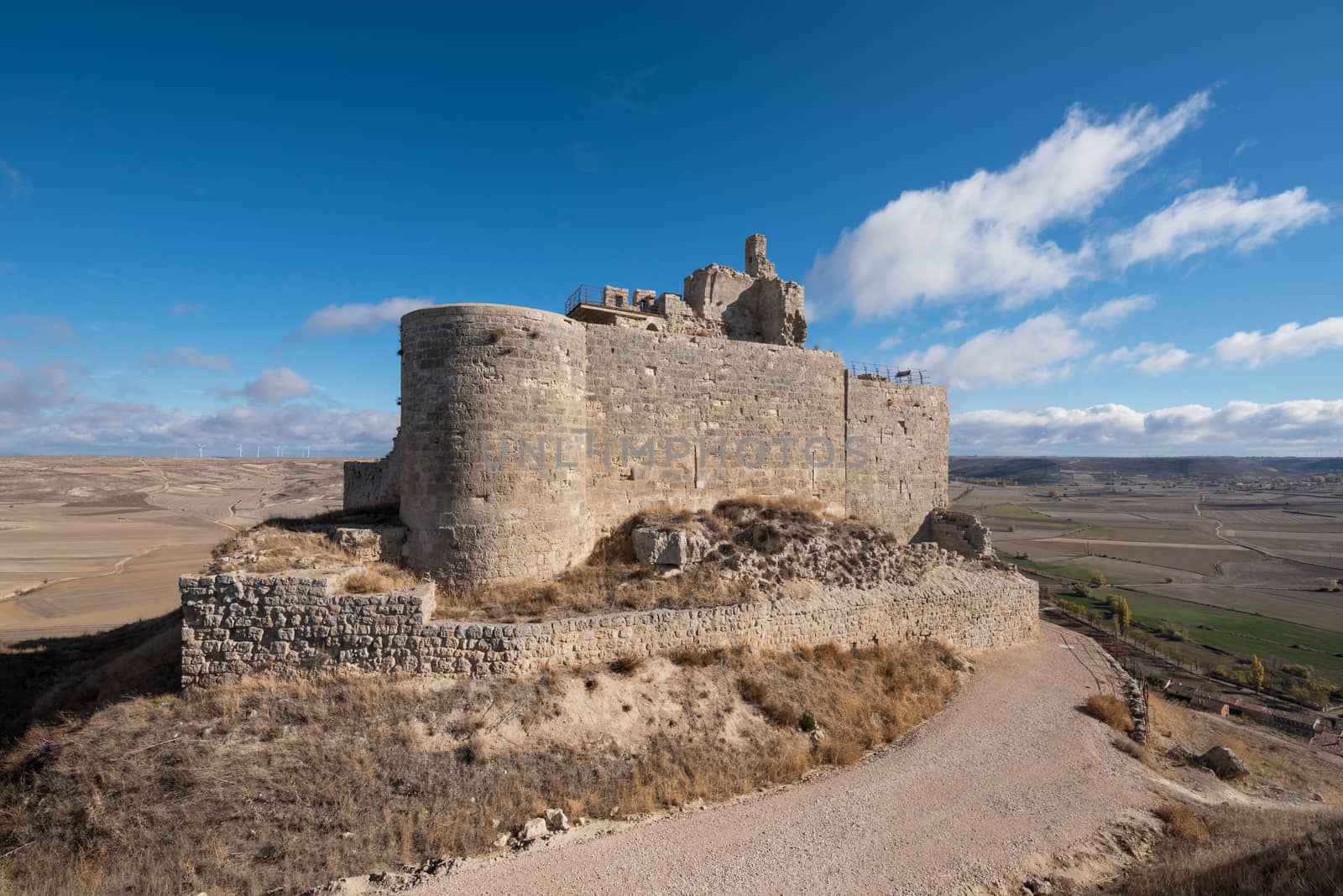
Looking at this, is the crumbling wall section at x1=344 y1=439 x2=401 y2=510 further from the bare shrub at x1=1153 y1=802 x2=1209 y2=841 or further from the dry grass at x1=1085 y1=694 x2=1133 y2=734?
the dry grass at x1=1085 y1=694 x2=1133 y2=734

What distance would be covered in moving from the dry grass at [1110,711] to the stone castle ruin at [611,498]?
2685 millimetres

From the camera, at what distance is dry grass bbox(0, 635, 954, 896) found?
6.23 m

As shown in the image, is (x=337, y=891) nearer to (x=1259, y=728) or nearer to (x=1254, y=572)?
(x=1259, y=728)

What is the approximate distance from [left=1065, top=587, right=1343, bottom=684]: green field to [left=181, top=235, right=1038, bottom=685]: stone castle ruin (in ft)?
101

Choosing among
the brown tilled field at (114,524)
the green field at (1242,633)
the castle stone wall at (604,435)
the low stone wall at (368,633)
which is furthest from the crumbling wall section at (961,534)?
the brown tilled field at (114,524)

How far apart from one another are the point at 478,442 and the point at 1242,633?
167 feet

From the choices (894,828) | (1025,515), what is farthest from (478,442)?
(1025,515)

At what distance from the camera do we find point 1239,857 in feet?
19.3

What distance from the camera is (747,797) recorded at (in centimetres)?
795

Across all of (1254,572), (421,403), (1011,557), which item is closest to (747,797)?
(421,403)

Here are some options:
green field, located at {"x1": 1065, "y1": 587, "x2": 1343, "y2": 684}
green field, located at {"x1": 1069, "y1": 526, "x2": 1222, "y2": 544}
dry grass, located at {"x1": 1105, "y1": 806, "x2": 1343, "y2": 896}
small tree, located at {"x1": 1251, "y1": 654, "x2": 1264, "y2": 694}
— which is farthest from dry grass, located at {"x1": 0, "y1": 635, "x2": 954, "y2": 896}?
green field, located at {"x1": 1069, "y1": 526, "x2": 1222, "y2": 544}

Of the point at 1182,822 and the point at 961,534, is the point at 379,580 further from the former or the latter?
the point at 961,534

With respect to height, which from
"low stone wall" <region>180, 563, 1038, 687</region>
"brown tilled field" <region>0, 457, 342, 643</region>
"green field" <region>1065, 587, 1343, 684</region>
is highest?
"low stone wall" <region>180, 563, 1038, 687</region>

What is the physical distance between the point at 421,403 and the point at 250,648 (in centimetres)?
→ 469
